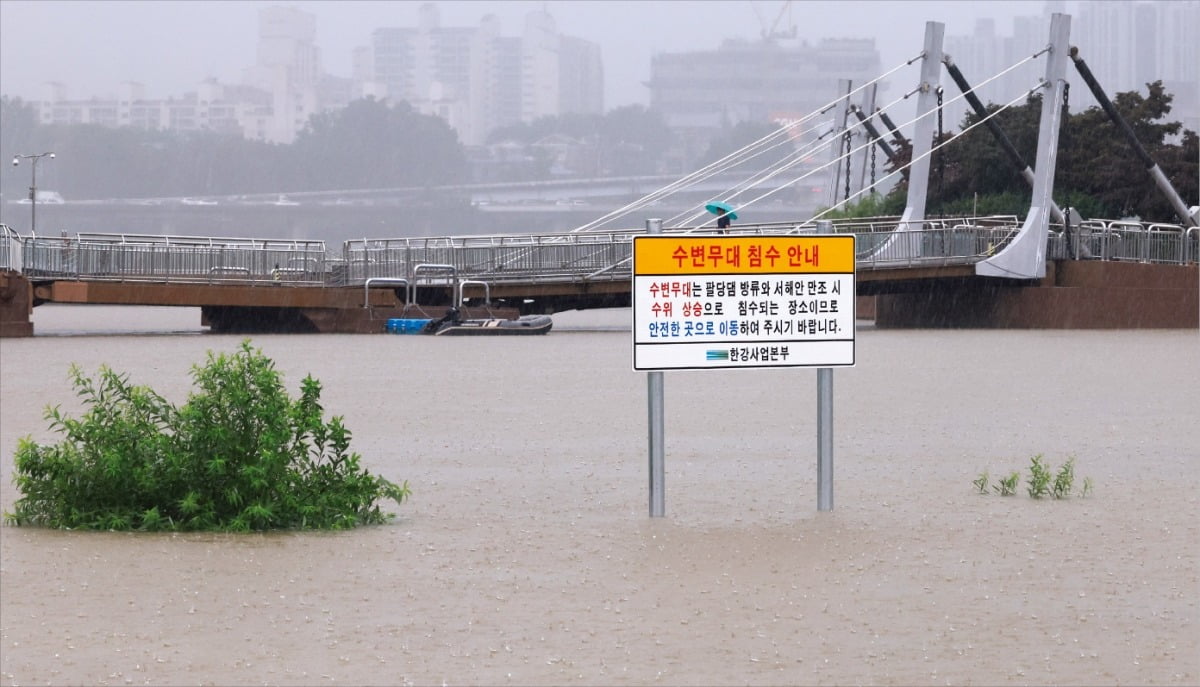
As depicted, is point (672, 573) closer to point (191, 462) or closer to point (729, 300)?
point (729, 300)

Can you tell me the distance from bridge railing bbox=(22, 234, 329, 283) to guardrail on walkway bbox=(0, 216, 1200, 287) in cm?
3

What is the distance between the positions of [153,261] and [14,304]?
3984 mm

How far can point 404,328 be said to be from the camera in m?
48.4

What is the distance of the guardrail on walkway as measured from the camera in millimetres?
47000

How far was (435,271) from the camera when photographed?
171 ft

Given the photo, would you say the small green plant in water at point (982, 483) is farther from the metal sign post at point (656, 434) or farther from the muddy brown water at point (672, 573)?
the metal sign post at point (656, 434)

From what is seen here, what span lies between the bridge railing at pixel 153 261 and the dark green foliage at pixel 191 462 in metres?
36.7

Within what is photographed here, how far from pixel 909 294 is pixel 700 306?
45883 millimetres

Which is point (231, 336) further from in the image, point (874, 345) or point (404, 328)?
point (874, 345)

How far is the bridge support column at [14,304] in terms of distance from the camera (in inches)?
1722

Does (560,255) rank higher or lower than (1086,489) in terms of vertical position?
higher

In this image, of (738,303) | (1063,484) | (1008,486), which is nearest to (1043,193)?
(1008,486)

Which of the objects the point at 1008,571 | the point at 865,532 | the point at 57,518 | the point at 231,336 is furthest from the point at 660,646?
the point at 231,336

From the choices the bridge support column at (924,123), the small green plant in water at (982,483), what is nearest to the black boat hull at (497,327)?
the bridge support column at (924,123)
